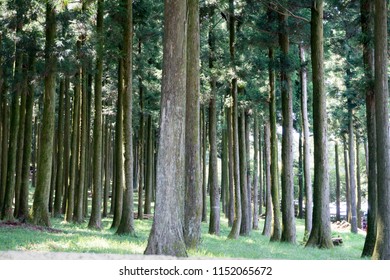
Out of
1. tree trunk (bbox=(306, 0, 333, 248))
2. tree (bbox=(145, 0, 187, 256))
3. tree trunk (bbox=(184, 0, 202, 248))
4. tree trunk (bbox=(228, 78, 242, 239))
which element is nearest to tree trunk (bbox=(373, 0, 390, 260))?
tree trunk (bbox=(306, 0, 333, 248))

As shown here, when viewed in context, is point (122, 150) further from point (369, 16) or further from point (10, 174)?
point (369, 16)

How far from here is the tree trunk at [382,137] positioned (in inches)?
419

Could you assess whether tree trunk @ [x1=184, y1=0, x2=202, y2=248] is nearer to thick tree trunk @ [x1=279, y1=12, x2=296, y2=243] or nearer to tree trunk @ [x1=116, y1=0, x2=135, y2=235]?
tree trunk @ [x1=116, y1=0, x2=135, y2=235]

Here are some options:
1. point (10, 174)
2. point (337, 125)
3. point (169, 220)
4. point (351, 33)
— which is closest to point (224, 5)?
point (351, 33)

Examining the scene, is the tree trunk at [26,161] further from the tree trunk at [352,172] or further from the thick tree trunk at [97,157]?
the tree trunk at [352,172]

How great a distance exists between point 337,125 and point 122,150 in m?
21.1

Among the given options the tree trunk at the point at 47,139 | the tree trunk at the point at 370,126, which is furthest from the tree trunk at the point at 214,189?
the tree trunk at the point at 370,126

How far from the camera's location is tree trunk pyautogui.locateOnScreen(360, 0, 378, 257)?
1287 centimetres

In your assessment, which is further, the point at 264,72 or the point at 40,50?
the point at 264,72

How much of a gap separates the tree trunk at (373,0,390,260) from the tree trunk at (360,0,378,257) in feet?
6.93

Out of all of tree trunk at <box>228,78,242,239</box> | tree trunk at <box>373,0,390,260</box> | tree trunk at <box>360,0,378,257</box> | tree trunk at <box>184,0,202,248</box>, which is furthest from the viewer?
tree trunk at <box>228,78,242,239</box>

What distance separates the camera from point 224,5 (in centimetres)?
1916

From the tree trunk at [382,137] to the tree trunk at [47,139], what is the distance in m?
10.1

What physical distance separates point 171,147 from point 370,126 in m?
7.13
